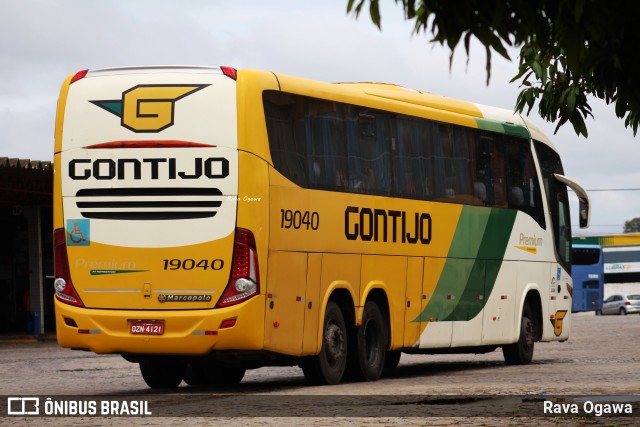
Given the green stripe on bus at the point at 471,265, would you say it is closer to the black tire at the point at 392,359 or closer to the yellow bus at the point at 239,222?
the yellow bus at the point at 239,222

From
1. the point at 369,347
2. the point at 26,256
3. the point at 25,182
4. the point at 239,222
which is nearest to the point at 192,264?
the point at 239,222

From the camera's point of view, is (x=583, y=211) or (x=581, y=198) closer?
(x=583, y=211)

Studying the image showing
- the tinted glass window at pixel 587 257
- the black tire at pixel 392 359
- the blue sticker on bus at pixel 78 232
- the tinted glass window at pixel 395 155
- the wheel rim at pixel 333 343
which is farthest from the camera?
the tinted glass window at pixel 587 257

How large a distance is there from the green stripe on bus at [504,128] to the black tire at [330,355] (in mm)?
5345

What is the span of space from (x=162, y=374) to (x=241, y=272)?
9.90 ft

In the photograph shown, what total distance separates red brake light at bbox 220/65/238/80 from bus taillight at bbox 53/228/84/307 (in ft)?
8.72

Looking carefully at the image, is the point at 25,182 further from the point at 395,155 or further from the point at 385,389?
the point at 385,389

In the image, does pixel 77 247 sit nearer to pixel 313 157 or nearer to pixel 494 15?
pixel 313 157

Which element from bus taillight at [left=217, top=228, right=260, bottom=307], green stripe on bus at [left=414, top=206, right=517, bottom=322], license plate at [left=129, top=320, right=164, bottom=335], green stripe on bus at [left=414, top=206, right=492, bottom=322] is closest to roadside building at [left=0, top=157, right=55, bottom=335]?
green stripe on bus at [left=414, top=206, right=517, bottom=322]

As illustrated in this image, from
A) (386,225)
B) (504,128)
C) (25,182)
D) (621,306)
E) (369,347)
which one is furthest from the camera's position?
(621,306)

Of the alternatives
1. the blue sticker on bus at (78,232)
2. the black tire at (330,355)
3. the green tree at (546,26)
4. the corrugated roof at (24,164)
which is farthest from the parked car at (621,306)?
the green tree at (546,26)

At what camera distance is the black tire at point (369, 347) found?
18.1 metres

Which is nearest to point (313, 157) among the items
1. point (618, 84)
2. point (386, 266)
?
point (386, 266)

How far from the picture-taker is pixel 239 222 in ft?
51.6
